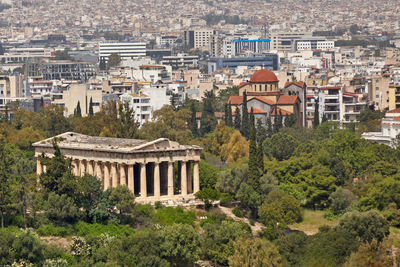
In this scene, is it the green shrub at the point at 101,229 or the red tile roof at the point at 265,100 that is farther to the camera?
the red tile roof at the point at 265,100

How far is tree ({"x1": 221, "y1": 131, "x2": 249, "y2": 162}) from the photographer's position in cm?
9975

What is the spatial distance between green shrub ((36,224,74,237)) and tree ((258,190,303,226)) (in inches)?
536

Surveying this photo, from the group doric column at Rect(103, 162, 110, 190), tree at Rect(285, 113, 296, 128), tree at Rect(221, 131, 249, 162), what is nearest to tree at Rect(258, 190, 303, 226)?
doric column at Rect(103, 162, 110, 190)

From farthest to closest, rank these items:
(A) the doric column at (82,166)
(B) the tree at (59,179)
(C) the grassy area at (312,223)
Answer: (A) the doric column at (82,166) < (C) the grassy area at (312,223) < (B) the tree at (59,179)

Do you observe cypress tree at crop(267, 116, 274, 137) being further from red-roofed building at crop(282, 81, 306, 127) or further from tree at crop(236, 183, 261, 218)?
tree at crop(236, 183, 261, 218)

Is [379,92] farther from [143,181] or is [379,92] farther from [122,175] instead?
[122,175]

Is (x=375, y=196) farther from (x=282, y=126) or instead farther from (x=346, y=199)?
(x=282, y=126)

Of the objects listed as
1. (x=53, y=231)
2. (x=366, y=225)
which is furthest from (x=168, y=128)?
(x=53, y=231)

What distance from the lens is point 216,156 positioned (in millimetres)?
103625

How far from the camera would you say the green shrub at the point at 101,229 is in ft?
230

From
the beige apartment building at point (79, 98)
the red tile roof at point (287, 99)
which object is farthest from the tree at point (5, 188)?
the beige apartment building at point (79, 98)

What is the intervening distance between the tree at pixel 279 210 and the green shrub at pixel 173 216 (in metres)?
4.72

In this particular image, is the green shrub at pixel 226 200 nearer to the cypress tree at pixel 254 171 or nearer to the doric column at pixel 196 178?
the cypress tree at pixel 254 171

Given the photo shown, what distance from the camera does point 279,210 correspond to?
76938 millimetres
